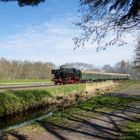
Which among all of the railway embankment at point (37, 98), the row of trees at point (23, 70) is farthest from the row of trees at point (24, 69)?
the railway embankment at point (37, 98)

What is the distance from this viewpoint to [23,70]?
12388 centimetres

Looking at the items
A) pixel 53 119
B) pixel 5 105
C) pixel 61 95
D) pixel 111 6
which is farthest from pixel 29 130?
pixel 61 95

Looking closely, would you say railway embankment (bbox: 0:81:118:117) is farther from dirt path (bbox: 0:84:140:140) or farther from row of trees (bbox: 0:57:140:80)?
row of trees (bbox: 0:57:140:80)

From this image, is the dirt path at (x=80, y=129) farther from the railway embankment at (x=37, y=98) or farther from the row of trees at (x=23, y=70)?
the row of trees at (x=23, y=70)

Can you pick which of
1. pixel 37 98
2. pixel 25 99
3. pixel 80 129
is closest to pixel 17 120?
pixel 25 99

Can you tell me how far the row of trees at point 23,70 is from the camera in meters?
119

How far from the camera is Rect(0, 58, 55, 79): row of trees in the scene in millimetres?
119012

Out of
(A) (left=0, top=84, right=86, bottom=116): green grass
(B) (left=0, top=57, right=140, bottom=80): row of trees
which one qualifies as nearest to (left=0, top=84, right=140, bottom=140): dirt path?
(A) (left=0, top=84, right=86, bottom=116): green grass

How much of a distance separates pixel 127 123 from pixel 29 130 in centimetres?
454

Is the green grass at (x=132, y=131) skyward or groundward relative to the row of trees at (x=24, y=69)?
groundward

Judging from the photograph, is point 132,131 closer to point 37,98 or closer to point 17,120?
point 17,120

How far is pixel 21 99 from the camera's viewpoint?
31969mm

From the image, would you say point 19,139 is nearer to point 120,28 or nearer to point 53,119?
point 53,119

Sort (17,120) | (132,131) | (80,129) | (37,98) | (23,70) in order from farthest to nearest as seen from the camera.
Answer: (23,70) < (37,98) < (17,120) < (80,129) < (132,131)
